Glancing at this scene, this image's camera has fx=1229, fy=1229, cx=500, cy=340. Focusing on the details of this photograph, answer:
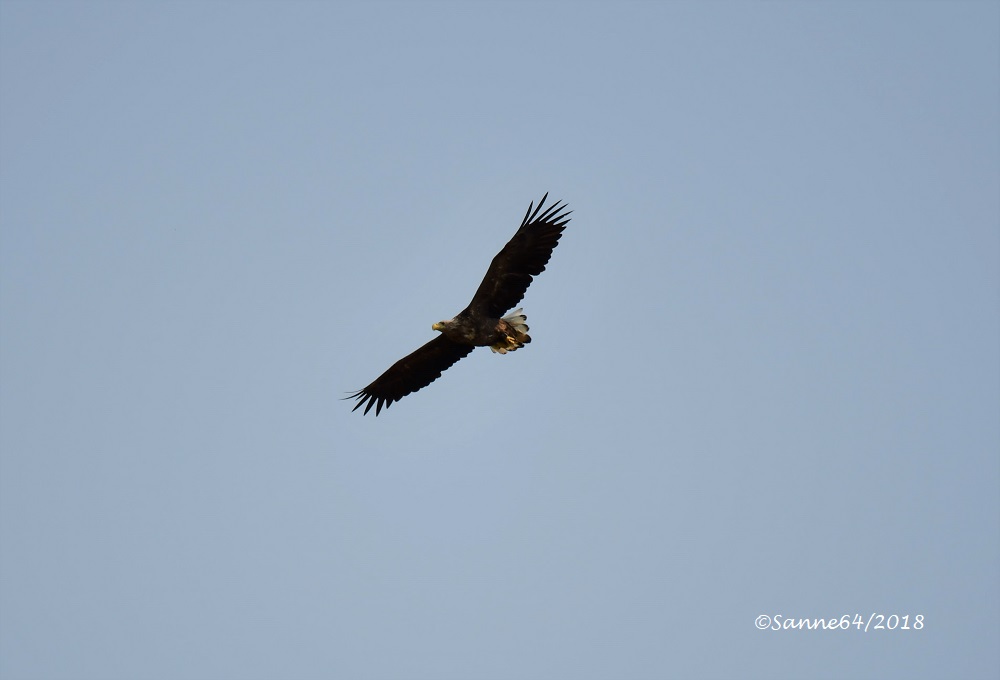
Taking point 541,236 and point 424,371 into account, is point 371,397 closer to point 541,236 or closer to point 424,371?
point 424,371

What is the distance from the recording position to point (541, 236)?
18.4 m

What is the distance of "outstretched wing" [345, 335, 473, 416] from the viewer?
66.1 feet

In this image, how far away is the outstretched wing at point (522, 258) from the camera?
18.4 m

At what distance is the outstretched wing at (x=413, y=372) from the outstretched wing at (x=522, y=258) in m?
1.50

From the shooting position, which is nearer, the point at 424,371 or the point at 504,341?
the point at 504,341

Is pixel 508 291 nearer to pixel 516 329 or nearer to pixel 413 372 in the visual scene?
pixel 516 329

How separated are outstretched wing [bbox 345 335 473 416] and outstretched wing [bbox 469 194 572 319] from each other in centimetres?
150

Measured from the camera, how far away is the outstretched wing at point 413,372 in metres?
20.1

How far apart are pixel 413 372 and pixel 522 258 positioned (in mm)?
3336

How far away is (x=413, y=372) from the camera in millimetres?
20656

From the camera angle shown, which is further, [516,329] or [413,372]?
[413,372]

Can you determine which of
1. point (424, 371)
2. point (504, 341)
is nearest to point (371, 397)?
point (424, 371)

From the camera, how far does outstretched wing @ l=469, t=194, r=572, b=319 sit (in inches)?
723

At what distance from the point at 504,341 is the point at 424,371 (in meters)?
2.32
